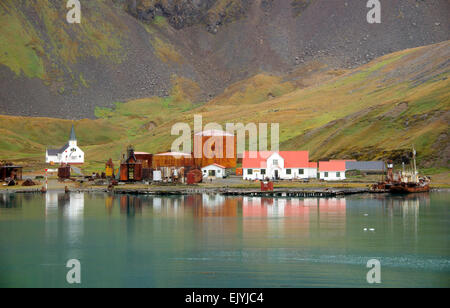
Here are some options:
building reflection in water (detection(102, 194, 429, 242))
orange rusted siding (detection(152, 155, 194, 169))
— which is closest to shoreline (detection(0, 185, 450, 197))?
building reflection in water (detection(102, 194, 429, 242))

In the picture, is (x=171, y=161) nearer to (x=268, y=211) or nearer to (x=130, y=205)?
(x=130, y=205)

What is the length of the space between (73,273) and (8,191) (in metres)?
75.2

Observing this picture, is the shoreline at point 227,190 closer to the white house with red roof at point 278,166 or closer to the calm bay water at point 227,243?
the calm bay water at point 227,243

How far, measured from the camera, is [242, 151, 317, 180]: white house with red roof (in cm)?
12888

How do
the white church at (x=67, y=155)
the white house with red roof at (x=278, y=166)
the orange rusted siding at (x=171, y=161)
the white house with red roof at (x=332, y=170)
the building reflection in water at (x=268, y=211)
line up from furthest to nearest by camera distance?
the white church at (x=67, y=155) < the orange rusted siding at (x=171, y=161) < the white house with red roof at (x=278, y=166) < the white house with red roof at (x=332, y=170) < the building reflection in water at (x=268, y=211)

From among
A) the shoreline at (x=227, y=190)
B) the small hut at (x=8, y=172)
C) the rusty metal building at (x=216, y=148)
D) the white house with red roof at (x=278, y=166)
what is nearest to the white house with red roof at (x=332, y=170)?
the white house with red roof at (x=278, y=166)

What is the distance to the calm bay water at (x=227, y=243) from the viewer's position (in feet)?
150

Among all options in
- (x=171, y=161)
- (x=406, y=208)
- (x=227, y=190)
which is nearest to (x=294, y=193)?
(x=227, y=190)

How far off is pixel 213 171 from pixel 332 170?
26.2 m

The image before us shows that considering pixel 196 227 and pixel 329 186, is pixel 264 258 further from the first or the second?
pixel 329 186

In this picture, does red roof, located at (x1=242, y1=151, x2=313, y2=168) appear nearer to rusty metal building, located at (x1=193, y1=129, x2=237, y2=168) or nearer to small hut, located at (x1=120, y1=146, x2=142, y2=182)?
small hut, located at (x1=120, y1=146, x2=142, y2=182)

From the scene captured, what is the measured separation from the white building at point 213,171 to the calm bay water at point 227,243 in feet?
153

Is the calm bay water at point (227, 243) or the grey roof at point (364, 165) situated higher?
the grey roof at point (364, 165)

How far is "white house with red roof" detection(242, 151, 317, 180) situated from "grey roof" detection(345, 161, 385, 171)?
13189 millimetres
